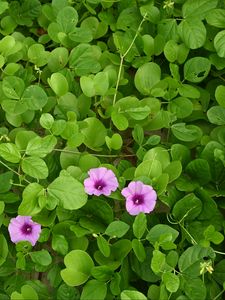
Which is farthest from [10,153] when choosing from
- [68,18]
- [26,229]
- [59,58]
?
[68,18]

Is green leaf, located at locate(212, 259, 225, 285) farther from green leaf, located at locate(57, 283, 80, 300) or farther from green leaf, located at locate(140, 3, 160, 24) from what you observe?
green leaf, located at locate(140, 3, 160, 24)

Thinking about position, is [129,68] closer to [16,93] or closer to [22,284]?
→ [16,93]

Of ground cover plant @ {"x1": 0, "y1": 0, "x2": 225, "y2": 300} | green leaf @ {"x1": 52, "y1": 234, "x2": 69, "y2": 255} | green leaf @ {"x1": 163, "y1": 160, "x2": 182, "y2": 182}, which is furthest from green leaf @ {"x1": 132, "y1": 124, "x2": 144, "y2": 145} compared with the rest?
green leaf @ {"x1": 52, "y1": 234, "x2": 69, "y2": 255}

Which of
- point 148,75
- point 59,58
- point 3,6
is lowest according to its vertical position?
point 148,75

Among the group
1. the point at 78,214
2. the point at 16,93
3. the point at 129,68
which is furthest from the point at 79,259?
the point at 129,68

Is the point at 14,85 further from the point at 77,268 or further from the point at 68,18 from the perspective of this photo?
the point at 77,268

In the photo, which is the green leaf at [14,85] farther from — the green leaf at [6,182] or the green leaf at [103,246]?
the green leaf at [103,246]

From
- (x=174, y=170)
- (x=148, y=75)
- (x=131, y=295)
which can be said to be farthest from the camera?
(x=148, y=75)
